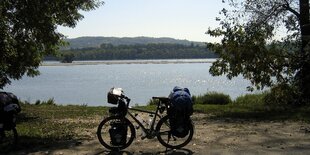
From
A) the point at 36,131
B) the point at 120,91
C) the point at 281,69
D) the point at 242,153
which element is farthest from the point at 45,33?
the point at 281,69

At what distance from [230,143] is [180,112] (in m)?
1.61

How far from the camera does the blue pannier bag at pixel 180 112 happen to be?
9.25 meters

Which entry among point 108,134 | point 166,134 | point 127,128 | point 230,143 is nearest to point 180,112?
point 166,134

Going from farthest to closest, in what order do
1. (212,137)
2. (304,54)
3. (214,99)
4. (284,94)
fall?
(214,99), (284,94), (304,54), (212,137)

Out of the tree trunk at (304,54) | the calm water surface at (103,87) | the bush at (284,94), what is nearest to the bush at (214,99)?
the calm water surface at (103,87)

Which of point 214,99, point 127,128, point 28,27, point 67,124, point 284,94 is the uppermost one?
point 28,27

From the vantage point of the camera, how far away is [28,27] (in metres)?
14.4

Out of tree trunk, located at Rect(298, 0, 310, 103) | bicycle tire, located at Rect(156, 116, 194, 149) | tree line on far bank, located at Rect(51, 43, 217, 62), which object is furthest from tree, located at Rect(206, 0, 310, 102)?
tree line on far bank, located at Rect(51, 43, 217, 62)

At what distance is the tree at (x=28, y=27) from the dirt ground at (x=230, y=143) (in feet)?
11.2

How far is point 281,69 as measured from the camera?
18641mm

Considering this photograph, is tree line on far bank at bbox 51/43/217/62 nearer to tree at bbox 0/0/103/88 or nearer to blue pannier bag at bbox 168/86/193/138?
tree at bbox 0/0/103/88

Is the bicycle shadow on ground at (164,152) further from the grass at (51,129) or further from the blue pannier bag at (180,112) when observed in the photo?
the grass at (51,129)

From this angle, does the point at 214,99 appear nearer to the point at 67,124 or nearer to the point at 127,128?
the point at 67,124

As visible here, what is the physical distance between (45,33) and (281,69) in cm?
924
